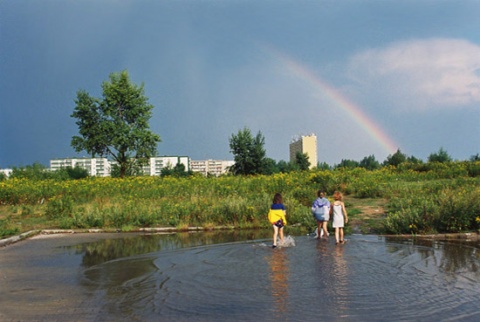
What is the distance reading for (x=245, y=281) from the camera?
8.52 metres

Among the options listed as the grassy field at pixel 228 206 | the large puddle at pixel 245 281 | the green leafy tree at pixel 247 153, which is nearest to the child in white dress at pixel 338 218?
the large puddle at pixel 245 281

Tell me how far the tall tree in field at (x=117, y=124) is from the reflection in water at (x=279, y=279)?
4320cm

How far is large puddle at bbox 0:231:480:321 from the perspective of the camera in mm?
6570

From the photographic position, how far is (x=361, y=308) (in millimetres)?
6613

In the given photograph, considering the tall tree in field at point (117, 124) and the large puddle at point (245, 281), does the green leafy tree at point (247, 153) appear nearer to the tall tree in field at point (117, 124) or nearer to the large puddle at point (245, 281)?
the tall tree in field at point (117, 124)

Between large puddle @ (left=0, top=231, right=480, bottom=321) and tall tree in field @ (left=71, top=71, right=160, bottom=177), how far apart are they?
39.9 m

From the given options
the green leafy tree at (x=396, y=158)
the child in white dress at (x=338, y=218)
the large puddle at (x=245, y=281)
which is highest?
the green leafy tree at (x=396, y=158)

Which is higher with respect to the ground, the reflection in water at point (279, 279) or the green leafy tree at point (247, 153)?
the green leafy tree at point (247, 153)

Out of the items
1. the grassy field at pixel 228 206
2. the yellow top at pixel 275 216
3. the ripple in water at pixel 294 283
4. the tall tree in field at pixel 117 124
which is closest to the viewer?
the ripple in water at pixel 294 283

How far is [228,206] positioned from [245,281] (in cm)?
1037

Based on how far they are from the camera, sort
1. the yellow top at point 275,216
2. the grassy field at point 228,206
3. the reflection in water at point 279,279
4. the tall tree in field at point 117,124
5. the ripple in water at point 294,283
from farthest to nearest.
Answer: the tall tree in field at point 117,124
the grassy field at point 228,206
the yellow top at point 275,216
the reflection in water at point 279,279
the ripple in water at point 294,283

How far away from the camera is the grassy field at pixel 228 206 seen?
15.0m

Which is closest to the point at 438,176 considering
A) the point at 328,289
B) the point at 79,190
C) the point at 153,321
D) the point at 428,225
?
the point at 428,225

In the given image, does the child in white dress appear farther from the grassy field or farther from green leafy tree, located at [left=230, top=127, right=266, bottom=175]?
green leafy tree, located at [left=230, top=127, right=266, bottom=175]
